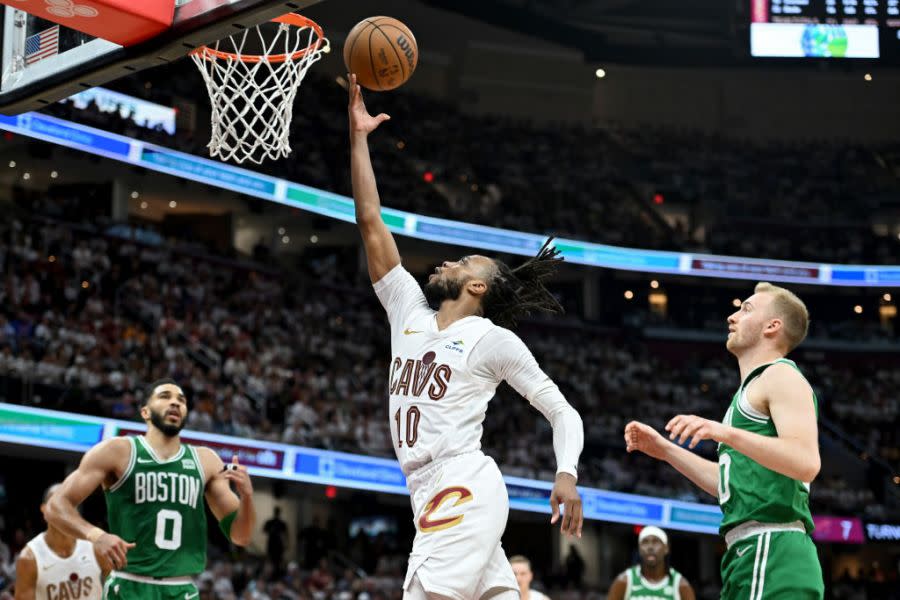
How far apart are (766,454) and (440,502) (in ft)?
3.97

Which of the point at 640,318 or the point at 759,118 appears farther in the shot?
the point at 759,118

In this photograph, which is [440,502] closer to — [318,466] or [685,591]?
[685,591]

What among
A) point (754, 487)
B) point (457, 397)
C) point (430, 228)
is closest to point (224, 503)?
point (457, 397)

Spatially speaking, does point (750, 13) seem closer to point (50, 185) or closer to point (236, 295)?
point (236, 295)

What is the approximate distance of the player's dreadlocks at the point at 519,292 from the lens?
5051 millimetres

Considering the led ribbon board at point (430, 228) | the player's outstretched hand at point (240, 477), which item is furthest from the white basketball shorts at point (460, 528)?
the led ribbon board at point (430, 228)

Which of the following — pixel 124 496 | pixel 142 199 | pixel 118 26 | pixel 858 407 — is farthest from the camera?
pixel 858 407

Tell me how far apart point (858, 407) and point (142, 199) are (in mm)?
17207

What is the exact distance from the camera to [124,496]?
6410 millimetres

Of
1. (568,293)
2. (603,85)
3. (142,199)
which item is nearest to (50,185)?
(142,199)

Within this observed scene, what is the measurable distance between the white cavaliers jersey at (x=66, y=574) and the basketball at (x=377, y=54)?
3.59 metres

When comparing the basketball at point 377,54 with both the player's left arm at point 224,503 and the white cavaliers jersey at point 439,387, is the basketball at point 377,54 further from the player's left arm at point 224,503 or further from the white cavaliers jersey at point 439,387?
the player's left arm at point 224,503

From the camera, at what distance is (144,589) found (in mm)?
6219

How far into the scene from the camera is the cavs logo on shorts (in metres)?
4.43
